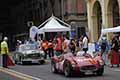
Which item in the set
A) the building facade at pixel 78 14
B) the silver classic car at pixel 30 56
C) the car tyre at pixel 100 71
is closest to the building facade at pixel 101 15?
the building facade at pixel 78 14

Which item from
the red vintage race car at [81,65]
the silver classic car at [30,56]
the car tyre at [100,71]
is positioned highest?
the silver classic car at [30,56]

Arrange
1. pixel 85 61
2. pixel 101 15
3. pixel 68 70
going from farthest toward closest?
1. pixel 101 15
2. pixel 68 70
3. pixel 85 61

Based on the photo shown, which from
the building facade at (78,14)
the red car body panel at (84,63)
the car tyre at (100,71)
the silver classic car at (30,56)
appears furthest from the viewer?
the building facade at (78,14)

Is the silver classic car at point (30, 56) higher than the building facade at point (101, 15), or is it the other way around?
the building facade at point (101, 15)

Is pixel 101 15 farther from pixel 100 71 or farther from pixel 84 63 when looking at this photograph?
pixel 84 63

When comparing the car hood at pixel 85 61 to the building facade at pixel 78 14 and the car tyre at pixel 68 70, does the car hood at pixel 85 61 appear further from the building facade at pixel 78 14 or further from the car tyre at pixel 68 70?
the building facade at pixel 78 14

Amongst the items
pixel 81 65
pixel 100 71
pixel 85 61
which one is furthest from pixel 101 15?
pixel 81 65

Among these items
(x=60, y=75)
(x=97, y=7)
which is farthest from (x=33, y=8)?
(x=60, y=75)

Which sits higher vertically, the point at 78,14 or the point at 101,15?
the point at 78,14

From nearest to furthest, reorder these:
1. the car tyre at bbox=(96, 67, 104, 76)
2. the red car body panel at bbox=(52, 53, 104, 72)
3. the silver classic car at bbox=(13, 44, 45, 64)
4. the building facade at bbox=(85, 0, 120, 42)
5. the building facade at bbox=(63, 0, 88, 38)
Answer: the red car body panel at bbox=(52, 53, 104, 72)
the car tyre at bbox=(96, 67, 104, 76)
the silver classic car at bbox=(13, 44, 45, 64)
the building facade at bbox=(85, 0, 120, 42)
the building facade at bbox=(63, 0, 88, 38)

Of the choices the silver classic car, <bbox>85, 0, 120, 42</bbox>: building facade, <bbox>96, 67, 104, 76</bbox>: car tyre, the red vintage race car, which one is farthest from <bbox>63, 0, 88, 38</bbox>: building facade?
<bbox>96, 67, 104, 76</bbox>: car tyre

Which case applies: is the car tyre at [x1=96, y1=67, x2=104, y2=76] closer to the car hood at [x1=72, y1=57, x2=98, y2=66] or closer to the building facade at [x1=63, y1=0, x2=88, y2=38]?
the car hood at [x1=72, y1=57, x2=98, y2=66]

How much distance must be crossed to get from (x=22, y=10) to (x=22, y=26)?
8.70 feet

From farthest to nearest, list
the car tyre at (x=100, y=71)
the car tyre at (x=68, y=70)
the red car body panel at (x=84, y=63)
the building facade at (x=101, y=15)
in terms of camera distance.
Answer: the building facade at (x=101, y=15)
the car tyre at (x=100, y=71)
the car tyre at (x=68, y=70)
the red car body panel at (x=84, y=63)
